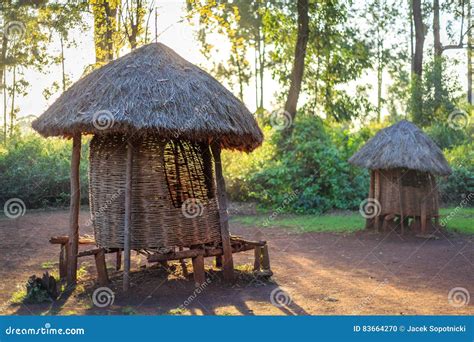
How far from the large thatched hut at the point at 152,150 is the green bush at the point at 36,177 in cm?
998

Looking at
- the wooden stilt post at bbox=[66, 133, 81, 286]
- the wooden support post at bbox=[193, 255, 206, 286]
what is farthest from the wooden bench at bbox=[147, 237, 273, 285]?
the wooden stilt post at bbox=[66, 133, 81, 286]

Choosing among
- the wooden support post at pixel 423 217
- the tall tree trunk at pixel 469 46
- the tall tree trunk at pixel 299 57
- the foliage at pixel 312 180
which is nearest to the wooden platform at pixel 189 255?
the wooden support post at pixel 423 217

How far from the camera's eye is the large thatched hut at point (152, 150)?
25.6 feet

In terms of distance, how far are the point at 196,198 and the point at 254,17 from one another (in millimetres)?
25770

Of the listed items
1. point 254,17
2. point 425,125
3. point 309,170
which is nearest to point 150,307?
point 309,170

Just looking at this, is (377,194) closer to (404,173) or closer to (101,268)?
(404,173)

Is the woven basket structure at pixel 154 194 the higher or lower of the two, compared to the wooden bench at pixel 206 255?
higher

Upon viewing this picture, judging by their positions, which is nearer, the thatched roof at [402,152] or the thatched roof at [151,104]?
the thatched roof at [151,104]

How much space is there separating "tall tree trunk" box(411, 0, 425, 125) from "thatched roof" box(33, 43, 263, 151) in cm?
1776

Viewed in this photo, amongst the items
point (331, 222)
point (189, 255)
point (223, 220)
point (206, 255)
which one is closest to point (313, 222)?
point (331, 222)

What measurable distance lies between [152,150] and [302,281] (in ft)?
9.05

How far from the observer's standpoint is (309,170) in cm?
1847

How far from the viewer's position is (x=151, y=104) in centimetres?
780

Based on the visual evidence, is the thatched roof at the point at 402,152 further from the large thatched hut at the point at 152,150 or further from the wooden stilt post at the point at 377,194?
the large thatched hut at the point at 152,150
